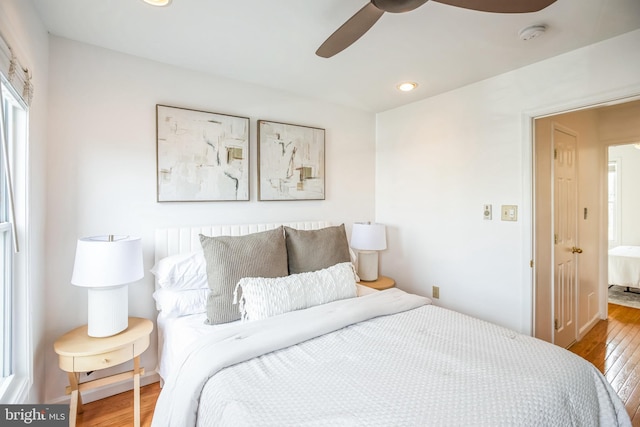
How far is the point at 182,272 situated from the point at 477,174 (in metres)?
2.41

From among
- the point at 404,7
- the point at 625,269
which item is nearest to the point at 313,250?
the point at 404,7

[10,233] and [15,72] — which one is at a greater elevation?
[15,72]

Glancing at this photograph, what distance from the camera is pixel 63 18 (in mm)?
1741

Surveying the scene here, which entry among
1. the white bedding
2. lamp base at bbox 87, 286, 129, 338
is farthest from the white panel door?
lamp base at bbox 87, 286, 129, 338

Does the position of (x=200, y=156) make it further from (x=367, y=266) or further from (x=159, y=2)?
(x=367, y=266)

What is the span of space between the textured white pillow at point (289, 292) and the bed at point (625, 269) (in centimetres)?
463

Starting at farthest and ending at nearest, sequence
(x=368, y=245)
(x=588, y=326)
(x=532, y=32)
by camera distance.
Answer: (x=588, y=326)
(x=368, y=245)
(x=532, y=32)

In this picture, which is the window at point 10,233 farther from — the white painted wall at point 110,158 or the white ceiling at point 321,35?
the white ceiling at point 321,35

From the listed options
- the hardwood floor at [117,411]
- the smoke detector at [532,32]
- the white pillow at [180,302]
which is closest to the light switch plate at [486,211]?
the smoke detector at [532,32]

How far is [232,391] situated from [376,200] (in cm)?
268

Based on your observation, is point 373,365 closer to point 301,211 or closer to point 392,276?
point 301,211

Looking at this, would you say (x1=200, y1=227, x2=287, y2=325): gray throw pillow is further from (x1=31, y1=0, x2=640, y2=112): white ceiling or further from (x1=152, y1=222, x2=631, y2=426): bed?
(x1=31, y1=0, x2=640, y2=112): white ceiling

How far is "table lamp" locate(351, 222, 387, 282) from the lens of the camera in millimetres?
2998

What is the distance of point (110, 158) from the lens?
210cm
